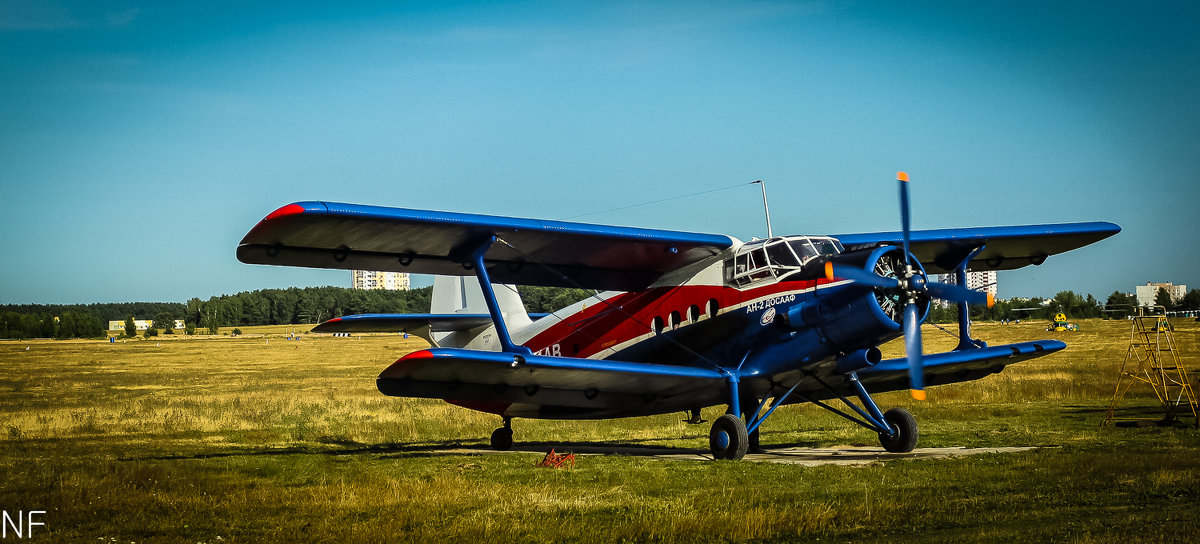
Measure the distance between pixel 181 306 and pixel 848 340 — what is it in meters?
202

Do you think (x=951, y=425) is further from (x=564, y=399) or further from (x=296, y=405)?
(x=296, y=405)

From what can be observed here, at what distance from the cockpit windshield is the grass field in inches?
Answer: 114

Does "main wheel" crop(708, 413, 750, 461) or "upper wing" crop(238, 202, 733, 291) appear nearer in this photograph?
"upper wing" crop(238, 202, 733, 291)

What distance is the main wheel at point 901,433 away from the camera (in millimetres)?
15242

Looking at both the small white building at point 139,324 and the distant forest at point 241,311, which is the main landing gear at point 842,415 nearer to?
the distant forest at point 241,311

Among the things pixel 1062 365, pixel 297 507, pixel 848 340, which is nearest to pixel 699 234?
pixel 848 340

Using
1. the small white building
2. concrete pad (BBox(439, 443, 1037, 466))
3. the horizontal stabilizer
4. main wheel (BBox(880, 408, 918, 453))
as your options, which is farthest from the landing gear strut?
the small white building

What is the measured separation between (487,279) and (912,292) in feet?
19.2

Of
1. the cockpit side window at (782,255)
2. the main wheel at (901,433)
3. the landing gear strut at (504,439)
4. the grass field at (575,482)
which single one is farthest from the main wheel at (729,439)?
the landing gear strut at (504,439)

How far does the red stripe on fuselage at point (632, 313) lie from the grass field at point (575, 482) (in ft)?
6.86

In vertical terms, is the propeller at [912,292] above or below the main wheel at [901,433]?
above

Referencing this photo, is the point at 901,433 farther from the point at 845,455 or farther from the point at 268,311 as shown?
the point at 268,311

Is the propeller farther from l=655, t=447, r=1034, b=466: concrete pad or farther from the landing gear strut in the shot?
the landing gear strut

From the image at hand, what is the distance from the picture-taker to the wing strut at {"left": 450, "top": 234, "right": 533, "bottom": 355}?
14.4m
